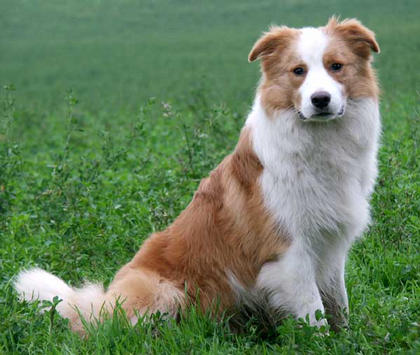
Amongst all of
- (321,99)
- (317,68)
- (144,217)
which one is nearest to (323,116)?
(321,99)

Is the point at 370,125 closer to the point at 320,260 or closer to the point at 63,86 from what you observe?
the point at 320,260

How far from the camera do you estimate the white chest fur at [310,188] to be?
4176mm

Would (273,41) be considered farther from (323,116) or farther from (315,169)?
(315,169)

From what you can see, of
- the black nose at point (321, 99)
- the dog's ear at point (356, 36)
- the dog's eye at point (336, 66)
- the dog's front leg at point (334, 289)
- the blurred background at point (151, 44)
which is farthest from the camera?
the blurred background at point (151, 44)

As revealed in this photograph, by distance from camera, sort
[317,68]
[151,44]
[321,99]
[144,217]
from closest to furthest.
→ 1. [321,99]
2. [317,68]
3. [144,217]
4. [151,44]

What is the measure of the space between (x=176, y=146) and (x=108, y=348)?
5.51 m

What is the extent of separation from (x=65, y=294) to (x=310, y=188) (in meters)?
1.83

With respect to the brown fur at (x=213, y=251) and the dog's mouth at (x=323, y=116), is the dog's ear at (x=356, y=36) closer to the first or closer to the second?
the dog's mouth at (x=323, y=116)

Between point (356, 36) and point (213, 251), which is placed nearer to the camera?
point (356, 36)

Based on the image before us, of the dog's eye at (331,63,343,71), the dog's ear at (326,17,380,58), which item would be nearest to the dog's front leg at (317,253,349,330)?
the dog's eye at (331,63,343,71)

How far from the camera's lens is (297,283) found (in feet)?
13.7

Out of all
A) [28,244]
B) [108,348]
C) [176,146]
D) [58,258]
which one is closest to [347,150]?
[108,348]

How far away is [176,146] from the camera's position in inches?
368

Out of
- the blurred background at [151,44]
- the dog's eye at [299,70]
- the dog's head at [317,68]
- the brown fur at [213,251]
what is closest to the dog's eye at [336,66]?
the dog's head at [317,68]
